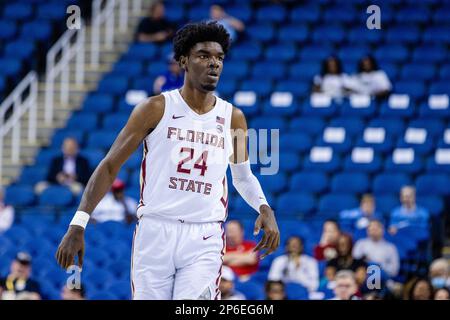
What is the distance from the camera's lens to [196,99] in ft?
19.7

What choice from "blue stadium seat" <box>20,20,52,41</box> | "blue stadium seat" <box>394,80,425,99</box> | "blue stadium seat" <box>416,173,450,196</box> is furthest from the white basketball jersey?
"blue stadium seat" <box>20,20,52,41</box>

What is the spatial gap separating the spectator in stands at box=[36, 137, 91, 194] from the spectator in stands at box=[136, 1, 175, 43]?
12.4ft

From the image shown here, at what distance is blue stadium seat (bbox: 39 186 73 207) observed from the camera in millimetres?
12492

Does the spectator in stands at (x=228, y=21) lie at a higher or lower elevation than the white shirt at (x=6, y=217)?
higher

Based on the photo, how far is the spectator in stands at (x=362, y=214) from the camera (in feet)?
36.1

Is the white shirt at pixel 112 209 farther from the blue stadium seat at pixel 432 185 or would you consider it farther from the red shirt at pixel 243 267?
the blue stadium seat at pixel 432 185

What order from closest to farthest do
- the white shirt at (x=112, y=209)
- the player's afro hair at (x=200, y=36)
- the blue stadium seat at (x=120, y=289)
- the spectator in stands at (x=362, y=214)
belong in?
the player's afro hair at (x=200, y=36) → the blue stadium seat at (x=120, y=289) → the spectator in stands at (x=362, y=214) → the white shirt at (x=112, y=209)

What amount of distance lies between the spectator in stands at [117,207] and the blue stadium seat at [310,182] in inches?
80.3

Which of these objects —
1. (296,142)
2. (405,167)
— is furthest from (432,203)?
(296,142)

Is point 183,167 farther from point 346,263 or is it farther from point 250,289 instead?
point 346,263

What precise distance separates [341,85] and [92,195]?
29.5ft

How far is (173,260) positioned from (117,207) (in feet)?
20.0

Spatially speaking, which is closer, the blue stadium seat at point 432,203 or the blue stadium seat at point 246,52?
the blue stadium seat at point 432,203

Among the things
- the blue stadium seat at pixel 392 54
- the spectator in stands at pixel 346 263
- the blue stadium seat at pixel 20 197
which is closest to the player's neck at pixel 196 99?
the spectator in stands at pixel 346 263
